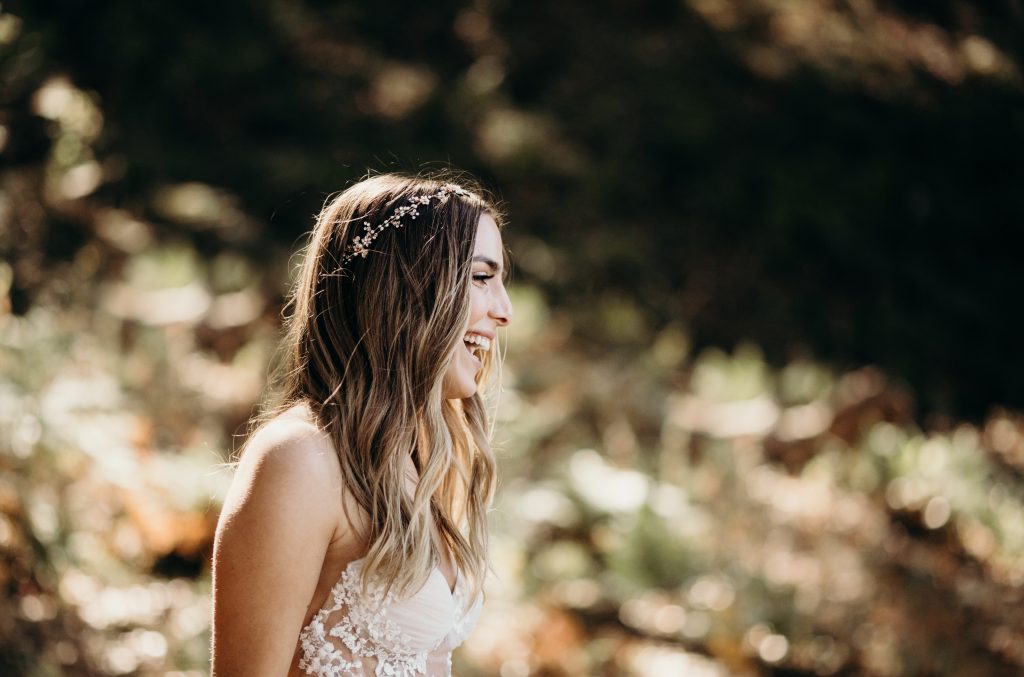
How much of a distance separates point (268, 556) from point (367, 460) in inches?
10.4

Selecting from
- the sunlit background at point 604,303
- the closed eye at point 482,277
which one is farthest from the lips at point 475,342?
the sunlit background at point 604,303

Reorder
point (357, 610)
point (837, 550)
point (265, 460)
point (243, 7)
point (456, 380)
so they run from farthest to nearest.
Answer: point (243, 7) → point (837, 550) → point (456, 380) → point (357, 610) → point (265, 460)

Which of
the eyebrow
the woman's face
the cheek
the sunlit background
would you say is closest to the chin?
the woman's face

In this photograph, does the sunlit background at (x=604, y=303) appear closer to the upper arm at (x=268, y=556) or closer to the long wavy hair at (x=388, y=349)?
the long wavy hair at (x=388, y=349)

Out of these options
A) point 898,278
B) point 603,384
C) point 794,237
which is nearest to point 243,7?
point 603,384

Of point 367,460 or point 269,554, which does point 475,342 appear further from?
point 269,554

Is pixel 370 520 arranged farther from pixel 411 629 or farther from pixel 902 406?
pixel 902 406

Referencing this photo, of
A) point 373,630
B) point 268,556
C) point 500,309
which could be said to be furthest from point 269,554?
point 500,309

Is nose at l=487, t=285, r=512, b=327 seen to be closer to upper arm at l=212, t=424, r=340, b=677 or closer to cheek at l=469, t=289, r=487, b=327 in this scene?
cheek at l=469, t=289, r=487, b=327

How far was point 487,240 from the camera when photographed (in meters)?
1.97

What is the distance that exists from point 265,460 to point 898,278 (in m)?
→ 8.15

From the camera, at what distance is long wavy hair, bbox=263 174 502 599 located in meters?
1.77

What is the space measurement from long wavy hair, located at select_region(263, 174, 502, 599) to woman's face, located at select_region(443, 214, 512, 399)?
0.12ft

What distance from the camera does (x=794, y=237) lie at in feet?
30.9
